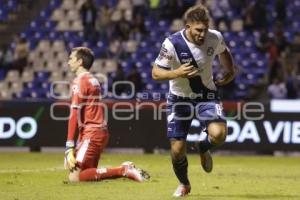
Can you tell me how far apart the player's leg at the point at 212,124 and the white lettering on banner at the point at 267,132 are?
9.00m

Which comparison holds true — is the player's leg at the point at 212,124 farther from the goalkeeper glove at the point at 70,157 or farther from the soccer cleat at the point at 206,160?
the goalkeeper glove at the point at 70,157

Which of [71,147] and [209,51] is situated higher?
[209,51]

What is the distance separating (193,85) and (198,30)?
2.52 ft

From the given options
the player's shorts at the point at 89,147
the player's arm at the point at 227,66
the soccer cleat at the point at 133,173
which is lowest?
the soccer cleat at the point at 133,173

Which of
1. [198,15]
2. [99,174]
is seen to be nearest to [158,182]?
[99,174]

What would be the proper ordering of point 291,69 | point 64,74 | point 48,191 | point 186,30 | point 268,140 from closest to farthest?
point 186,30
point 48,191
point 268,140
point 291,69
point 64,74

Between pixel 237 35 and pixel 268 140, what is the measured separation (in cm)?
574

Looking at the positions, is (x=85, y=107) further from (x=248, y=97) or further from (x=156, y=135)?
(x=248, y=97)

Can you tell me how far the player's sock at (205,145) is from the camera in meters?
9.90

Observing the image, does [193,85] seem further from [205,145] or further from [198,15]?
[198,15]

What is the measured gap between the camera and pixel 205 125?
997cm

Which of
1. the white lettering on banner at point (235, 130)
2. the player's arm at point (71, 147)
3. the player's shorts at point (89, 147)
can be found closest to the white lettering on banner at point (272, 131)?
the white lettering on banner at point (235, 130)

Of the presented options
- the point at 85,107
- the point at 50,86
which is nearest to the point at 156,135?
the point at 50,86

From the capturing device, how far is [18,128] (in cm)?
2028
